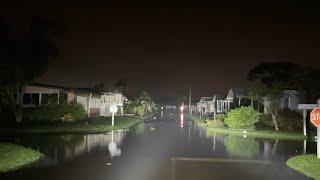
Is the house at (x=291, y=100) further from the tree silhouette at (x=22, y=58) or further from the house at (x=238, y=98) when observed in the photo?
the tree silhouette at (x=22, y=58)

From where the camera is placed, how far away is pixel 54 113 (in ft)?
156

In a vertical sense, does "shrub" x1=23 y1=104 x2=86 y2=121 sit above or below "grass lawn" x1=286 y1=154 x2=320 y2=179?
above

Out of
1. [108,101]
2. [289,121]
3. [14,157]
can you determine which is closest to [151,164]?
[14,157]

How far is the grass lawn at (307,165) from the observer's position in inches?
632

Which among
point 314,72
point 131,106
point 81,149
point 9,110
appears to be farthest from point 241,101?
point 81,149

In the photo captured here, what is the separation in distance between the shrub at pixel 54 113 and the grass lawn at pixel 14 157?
26044 millimetres

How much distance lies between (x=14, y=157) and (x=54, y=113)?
2966cm

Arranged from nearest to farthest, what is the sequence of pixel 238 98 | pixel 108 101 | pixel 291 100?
pixel 291 100
pixel 238 98
pixel 108 101

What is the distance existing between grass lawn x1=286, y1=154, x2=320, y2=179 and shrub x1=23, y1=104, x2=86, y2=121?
30.8 metres

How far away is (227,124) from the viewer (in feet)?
153

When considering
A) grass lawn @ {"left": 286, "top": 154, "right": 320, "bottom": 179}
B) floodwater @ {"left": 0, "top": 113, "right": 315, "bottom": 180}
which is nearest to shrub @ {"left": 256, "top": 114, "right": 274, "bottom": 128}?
floodwater @ {"left": 0, "top": 113, "right": 315, "bottom": 180}

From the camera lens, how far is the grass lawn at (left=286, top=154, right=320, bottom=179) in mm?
16062

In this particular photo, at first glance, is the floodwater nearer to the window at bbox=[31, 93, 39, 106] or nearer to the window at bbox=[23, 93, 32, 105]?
the window at bbox=[31, 93, 39, 106]

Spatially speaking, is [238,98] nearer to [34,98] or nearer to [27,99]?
[34,98]
